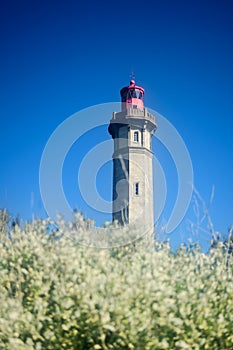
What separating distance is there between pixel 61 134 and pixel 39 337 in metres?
12.3

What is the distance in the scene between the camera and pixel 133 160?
3434 centimetres

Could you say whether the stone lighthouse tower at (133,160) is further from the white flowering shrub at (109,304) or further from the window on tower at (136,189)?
the white flowering shrub at (109,304)

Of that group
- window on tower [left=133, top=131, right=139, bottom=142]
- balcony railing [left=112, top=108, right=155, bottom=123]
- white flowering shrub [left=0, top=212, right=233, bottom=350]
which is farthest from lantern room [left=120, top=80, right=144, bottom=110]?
white flowering shrub [left=0, top=212, right=233, bottom=350]

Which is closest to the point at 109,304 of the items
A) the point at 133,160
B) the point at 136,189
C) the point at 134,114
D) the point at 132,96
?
the point at 136,189

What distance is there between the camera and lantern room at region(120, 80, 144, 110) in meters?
38.3

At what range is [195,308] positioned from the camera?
19.5ft

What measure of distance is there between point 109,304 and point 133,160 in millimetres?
28814

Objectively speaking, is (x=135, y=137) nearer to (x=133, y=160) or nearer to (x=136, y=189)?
(x=133, y=160)

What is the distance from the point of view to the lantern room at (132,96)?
1510 inches

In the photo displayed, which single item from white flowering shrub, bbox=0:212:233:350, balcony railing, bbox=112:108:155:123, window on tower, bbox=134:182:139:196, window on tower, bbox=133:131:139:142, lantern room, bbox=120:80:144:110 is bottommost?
white flowering shrub, bbox=0:212:233:350

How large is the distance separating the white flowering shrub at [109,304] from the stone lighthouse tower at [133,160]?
24.5m

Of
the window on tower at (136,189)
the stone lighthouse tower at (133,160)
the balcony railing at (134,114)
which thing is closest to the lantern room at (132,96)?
the stone lighthouse tower at (133,160)

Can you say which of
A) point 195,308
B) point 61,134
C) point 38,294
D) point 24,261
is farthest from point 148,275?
point 61,134

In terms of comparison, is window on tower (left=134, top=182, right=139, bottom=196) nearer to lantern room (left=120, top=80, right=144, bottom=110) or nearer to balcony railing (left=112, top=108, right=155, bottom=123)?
balcony railing (left=112, top=108, right=155, bottom=123)
